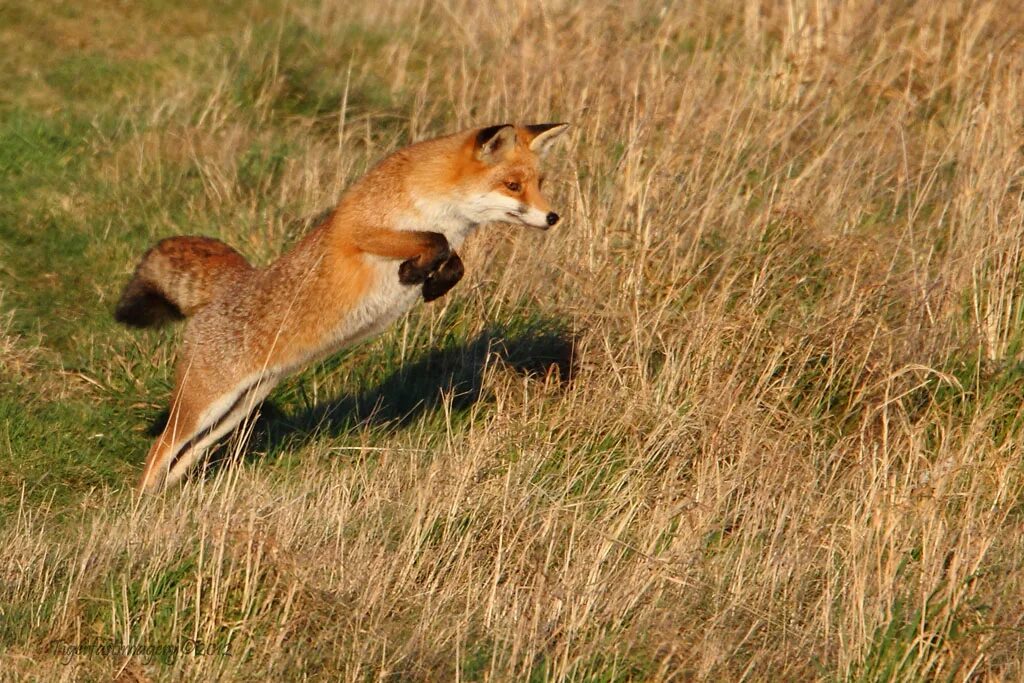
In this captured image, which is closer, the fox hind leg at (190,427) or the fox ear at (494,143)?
the fox ear at (494,143)

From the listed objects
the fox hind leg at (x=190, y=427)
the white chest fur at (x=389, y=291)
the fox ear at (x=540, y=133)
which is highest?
the fox ear at (x=540, y=133)

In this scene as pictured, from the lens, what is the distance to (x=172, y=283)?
7125 mm

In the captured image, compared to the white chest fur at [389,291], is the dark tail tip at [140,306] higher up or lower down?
lower down

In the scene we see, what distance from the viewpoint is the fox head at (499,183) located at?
648cm

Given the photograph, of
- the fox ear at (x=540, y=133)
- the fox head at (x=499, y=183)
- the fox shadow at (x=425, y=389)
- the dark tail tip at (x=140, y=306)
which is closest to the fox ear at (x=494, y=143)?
the fox head at (x=499, y=183)

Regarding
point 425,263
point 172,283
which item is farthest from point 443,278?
point 172,283

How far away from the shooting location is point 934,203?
842 cm

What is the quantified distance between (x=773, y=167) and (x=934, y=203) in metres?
1.03

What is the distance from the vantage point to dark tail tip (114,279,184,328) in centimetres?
705

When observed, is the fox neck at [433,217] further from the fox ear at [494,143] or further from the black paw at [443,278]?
the fox ear at [494,143]

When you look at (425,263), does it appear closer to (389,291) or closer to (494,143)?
(389,291)

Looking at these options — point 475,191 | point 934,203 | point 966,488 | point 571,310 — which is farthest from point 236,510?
point 934,203

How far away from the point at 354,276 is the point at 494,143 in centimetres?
95

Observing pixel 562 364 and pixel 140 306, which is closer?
pixel 140 306
